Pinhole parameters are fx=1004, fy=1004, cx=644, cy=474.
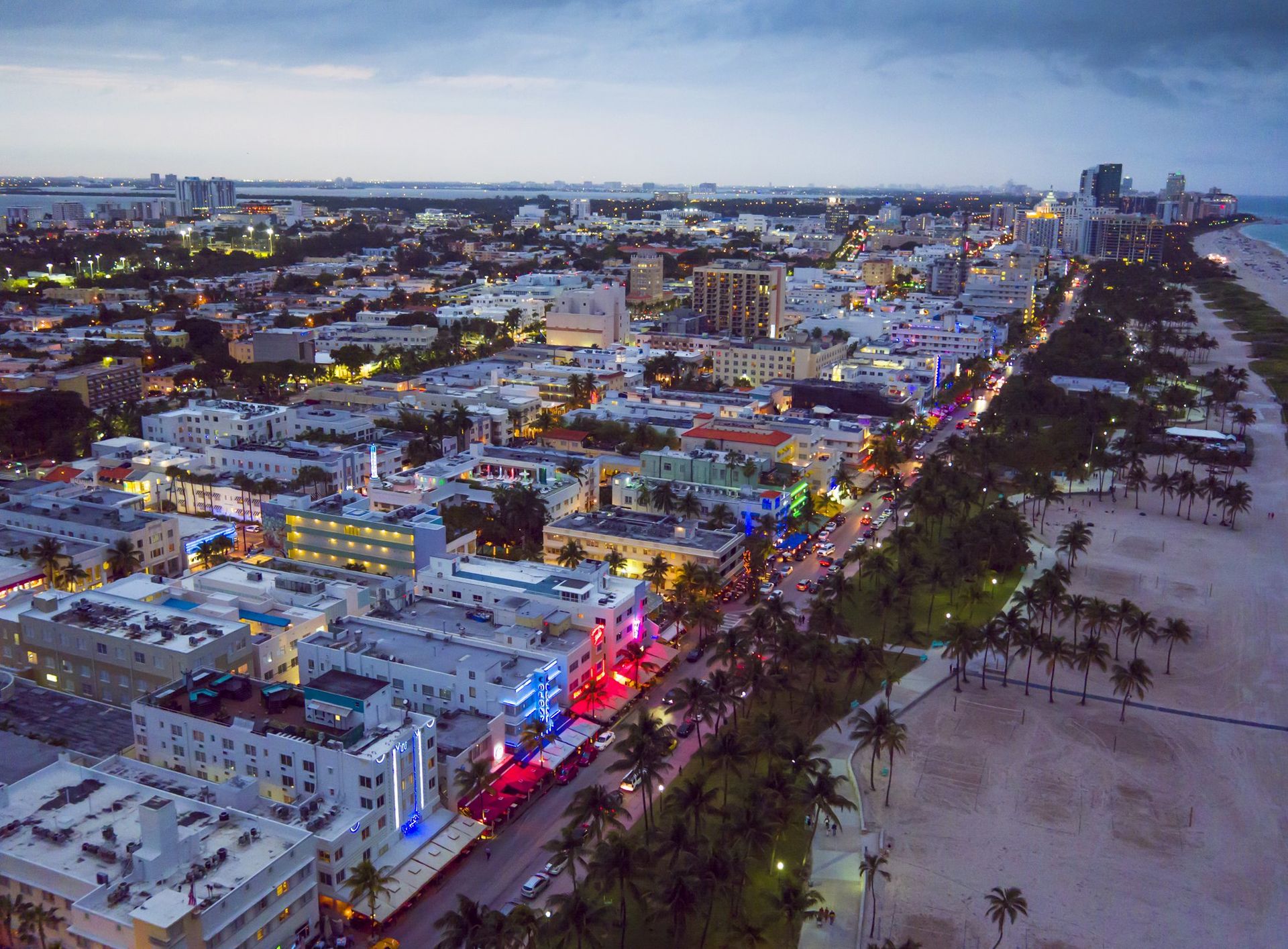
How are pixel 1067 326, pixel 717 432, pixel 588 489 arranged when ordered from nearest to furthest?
pixel 588 489 < pixel 717 432 < pixel 1067 326

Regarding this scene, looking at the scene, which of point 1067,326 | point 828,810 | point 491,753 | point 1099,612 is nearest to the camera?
point 828,810

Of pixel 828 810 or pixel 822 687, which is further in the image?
pixel 822 687

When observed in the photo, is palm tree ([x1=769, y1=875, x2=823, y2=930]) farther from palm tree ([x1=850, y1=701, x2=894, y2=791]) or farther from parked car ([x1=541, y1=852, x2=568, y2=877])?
palm tree ([x1=850, y1=701, x2=894, y2=791])

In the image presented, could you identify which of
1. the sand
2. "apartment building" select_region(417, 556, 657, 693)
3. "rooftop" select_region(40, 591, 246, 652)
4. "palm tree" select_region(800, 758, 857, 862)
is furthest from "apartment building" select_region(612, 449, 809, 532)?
"rooftop" select_region(40, 591, 246, 652)

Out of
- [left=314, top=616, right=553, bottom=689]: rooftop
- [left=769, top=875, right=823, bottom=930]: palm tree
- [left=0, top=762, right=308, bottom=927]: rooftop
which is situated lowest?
[left=769, top=875, right=823, bottom=930]: palm tree

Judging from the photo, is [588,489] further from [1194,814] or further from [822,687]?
[1194,814]

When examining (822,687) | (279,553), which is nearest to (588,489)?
(279,553)
